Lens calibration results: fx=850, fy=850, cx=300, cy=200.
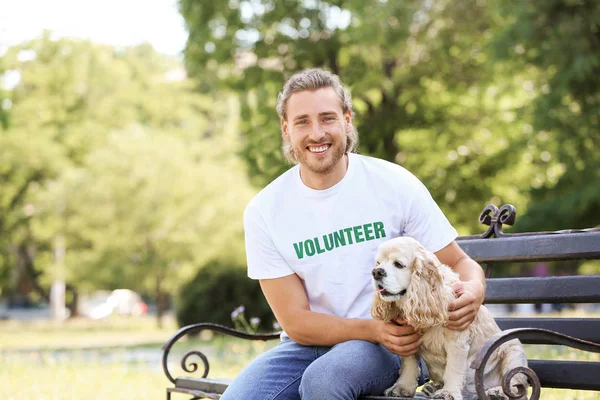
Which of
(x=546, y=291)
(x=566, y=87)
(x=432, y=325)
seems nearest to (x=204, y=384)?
(x=432, y=325)

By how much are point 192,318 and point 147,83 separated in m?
→ 29.5

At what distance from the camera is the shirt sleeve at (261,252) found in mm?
4262

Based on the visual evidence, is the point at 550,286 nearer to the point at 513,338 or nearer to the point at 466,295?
the point at 466,295

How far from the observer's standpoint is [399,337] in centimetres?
378

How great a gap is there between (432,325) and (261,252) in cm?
103

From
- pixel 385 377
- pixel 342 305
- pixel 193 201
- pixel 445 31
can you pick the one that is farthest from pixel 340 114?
pixel 193 201

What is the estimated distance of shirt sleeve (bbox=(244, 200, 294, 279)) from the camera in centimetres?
426

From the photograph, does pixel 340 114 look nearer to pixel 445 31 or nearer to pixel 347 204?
pixel 347 204

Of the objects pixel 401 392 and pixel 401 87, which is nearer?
pixel 401 392

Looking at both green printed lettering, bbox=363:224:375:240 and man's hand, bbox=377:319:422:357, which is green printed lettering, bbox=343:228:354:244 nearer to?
green printed lettering, bbox=363:224:375:240

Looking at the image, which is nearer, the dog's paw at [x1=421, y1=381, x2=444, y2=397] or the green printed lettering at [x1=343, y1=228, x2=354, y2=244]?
the dog's paw at [x1=421, y1=381, x2=444, y2=397]

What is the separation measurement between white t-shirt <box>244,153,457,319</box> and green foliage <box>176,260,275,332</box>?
13.2 meters

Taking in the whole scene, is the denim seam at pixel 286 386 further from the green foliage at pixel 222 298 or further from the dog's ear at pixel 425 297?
the green foliage at pixel 222 298

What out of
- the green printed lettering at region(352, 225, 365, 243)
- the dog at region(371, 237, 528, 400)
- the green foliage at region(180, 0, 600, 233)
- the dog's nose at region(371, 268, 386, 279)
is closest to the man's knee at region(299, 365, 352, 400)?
the dog at region(371, 237, 528, 400)
